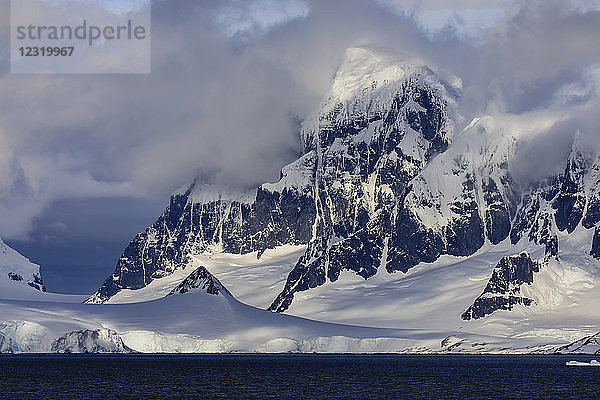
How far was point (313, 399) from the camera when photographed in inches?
7451

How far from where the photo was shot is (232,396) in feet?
627

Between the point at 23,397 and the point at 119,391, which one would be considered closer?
the point at 23,397

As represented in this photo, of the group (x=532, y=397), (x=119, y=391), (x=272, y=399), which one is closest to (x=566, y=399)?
(x=532, y=397)

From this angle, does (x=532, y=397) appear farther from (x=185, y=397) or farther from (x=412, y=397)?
(x=185, y=397)

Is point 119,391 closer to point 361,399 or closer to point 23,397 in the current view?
point 23,397

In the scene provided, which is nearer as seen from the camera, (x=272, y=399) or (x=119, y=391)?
(x=272, y=399)

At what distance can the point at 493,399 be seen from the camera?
7520 inches

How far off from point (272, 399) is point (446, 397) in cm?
2884

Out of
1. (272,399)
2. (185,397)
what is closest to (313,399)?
(272,399)

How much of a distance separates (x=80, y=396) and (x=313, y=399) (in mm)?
35927

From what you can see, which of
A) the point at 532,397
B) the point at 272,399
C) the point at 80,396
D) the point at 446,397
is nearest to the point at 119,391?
the point at 80,396

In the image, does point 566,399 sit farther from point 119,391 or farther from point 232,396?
point 119,391

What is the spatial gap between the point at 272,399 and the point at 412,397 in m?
23.2

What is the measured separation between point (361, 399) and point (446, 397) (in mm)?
15114
